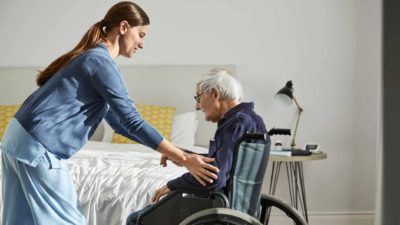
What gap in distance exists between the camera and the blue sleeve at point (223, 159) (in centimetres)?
143

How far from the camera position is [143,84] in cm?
404

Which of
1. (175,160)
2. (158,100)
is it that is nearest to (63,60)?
(175,160)

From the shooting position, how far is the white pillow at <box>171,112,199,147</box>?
3.58m

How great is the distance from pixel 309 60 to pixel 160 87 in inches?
52.0

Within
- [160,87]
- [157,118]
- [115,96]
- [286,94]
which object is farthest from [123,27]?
[160,87]

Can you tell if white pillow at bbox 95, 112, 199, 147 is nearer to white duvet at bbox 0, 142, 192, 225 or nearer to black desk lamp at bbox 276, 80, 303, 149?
black desk lamp at bbox 276, 80, 303, 149

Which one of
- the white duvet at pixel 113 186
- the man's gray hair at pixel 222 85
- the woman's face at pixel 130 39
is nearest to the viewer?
the woman's face at pixel 130 39

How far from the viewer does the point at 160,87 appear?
401 centimetres

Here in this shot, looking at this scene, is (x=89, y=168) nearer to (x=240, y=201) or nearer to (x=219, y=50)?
(x=240, y=201)

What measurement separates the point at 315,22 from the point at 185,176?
9.24 ft

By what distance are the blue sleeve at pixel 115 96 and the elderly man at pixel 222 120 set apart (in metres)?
0.23

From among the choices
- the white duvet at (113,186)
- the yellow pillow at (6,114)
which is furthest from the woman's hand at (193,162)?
the yellow pillow at (6,114)

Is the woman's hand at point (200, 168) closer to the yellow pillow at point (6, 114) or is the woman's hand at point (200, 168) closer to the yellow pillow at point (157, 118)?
the yellow pillow at point (157, 118)

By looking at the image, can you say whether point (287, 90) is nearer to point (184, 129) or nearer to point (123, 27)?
point (184, 129)
